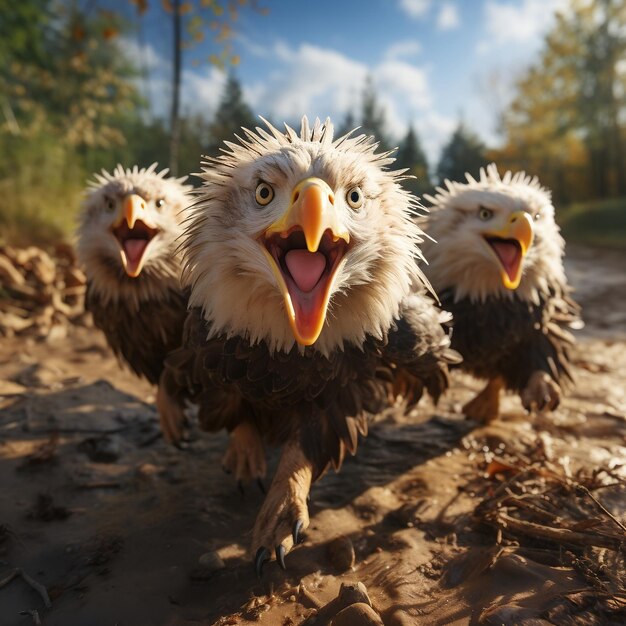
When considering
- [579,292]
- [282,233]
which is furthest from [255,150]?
[579,292]

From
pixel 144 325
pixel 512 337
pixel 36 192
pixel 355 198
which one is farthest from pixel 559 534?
pixel 36 192

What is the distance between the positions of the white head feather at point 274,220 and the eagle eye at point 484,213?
0.90 metres

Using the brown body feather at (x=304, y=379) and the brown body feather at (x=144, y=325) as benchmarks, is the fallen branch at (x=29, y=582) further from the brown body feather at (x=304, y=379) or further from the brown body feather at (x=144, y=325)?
the brown body feather at (x=144, y=325)

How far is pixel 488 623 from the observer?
149 cm

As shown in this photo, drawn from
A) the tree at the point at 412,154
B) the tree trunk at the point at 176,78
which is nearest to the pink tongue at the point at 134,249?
the tree at the point at 412,154

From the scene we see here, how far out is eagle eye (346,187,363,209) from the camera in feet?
5.51

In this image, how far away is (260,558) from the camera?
173 centimetres

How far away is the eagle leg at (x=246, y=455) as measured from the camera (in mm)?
2316

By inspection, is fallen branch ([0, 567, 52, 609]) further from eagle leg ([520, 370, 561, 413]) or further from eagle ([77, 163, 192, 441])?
eagle leg ([520, 370, 561, 413])

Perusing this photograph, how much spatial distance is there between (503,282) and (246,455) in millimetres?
1577

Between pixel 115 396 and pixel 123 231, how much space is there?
1480 millimetres

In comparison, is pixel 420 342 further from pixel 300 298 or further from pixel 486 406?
pixel 486 406

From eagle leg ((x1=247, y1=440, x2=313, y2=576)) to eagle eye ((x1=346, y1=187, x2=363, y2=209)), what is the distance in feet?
3.25

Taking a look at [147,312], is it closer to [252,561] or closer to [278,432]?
[278,432]
